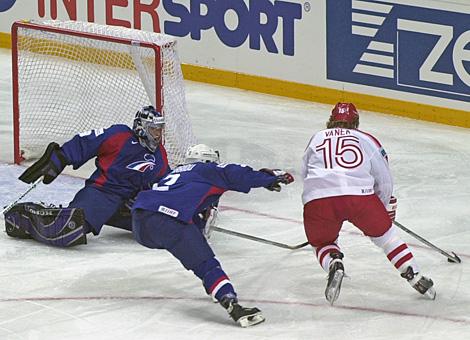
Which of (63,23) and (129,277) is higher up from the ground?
(63,23)

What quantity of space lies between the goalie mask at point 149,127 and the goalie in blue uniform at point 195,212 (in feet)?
2.79

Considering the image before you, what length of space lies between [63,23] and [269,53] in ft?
6.63

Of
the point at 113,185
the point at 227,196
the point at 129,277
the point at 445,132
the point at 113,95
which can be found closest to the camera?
the point at 129,277

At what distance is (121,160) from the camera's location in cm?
770

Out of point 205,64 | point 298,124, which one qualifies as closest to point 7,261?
point 298,124

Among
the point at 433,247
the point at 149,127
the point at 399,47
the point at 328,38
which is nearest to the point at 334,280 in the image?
the point at 433,247

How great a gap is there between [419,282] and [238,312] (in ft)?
2.79

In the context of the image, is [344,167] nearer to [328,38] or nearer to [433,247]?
[433,247]

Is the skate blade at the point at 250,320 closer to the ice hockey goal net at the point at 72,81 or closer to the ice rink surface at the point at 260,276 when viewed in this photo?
the ice rink surface at the point at 260,276

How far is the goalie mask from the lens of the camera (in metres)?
7.61

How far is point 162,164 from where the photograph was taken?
7.77 m

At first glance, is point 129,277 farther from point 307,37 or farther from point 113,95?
point 307,37

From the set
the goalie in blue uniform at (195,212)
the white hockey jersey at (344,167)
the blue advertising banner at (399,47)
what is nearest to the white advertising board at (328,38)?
the blue advertising banner at (399,47)

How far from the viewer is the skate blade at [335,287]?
6465 millimetres
